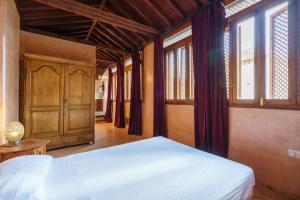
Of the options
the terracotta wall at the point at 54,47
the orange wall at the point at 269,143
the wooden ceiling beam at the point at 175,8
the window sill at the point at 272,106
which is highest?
the wooden ceiling beam at the point at 175,8

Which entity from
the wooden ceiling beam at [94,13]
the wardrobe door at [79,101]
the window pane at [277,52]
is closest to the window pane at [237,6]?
the window pane at [277,52]

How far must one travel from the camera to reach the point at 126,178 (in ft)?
3.43

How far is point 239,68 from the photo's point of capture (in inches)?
92.7

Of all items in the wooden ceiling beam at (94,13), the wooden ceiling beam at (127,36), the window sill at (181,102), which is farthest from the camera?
the wooden ceiling beam at (127,36)

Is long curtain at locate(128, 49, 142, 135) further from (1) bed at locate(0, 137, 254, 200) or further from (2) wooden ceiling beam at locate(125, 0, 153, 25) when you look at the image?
(1) bed at locate(0, 137, 254, 200)

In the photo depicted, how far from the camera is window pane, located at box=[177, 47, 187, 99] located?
345 cm

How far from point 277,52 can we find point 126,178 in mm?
2286

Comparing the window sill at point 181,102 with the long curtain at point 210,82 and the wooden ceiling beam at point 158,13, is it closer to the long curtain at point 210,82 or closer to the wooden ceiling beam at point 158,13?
the long curtain at point 210,82

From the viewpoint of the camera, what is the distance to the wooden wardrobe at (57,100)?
9.70 feet

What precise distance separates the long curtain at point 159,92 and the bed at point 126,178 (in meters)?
2.36

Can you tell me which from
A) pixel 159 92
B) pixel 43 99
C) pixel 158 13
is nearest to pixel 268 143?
pixel 159 92

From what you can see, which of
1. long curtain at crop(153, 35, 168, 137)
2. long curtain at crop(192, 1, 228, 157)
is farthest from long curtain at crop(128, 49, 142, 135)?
long curtain at crop(192, 1, 228, 157)

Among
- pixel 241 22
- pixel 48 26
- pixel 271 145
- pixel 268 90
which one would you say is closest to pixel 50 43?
pixel 48 26

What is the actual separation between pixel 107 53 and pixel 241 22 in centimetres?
497
